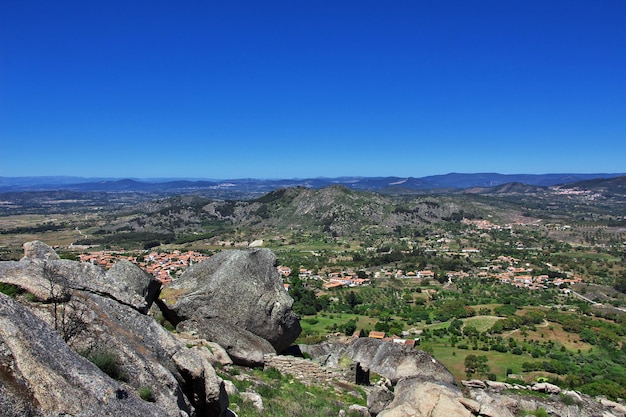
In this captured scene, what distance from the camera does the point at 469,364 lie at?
121ft

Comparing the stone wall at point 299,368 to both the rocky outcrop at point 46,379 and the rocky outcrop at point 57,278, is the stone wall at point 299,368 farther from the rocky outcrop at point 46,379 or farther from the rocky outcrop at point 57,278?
the rocky outcrop at point 46,379

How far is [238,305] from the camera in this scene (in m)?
19.2

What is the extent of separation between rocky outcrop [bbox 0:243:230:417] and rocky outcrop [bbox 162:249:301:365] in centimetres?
687

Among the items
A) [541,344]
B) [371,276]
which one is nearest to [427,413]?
[541,344]

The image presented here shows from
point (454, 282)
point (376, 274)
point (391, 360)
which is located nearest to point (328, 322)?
point (391, 360)

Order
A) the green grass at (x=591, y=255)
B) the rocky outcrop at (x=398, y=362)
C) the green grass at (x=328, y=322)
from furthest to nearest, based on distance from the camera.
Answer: the green grass at (x=591, y=255)
the green grass at (x=328, y=322)
the rocky outcrop at (x=398, y=362)

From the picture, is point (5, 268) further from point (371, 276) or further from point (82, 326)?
point (371, 276)

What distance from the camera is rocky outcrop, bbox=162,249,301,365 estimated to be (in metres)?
17.4

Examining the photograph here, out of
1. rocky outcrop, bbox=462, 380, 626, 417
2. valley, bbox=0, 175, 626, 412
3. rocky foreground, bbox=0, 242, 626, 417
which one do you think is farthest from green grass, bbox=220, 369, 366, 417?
valley, bbox=0, 175, 626, 412

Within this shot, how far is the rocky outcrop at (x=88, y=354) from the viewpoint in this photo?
595cm

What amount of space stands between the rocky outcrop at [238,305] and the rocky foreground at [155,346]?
5 cm

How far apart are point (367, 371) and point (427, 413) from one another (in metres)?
7.77

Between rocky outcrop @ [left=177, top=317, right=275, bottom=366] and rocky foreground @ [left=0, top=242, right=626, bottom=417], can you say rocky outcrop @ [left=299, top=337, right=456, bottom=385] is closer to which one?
rocky foreground @ [left=0, top=242, right=626, bottom=417]

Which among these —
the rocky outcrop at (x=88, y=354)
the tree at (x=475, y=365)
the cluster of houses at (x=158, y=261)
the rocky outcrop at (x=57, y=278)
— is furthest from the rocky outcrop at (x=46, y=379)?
the cluster of houses at (x=158, y=261)
